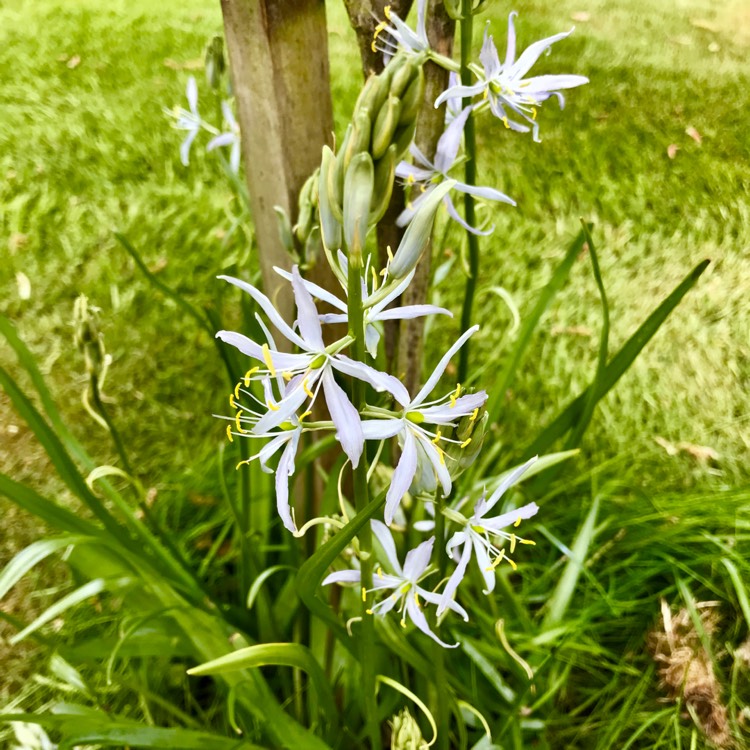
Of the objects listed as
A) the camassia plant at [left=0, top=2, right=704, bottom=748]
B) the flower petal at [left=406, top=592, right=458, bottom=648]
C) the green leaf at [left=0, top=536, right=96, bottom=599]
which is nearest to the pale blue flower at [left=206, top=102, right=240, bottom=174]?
the camassia plant at [left=0, top=2, right=704, bottom=748]

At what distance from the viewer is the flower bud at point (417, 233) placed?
399mm

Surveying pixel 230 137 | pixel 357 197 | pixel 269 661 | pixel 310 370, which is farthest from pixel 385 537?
pixel 230 137

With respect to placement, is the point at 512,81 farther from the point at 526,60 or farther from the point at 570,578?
the point at 570,578

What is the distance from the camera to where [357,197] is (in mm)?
398

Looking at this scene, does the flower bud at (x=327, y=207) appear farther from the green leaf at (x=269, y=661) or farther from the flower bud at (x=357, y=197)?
the green leaf at (x=269, y=661)

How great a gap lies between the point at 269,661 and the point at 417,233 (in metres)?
0.44

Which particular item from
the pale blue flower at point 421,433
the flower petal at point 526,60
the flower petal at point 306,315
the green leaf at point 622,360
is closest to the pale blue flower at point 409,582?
the pale blue flower at point 421,433

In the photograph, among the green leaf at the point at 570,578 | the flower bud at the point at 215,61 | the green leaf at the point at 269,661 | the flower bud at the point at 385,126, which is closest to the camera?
the flower bud at the point at 385,126

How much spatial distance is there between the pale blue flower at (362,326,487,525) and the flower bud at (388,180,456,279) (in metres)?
0.06

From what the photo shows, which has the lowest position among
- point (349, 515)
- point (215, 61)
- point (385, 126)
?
point (349, 515)

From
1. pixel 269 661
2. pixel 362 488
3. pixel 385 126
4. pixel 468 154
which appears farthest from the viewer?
pixel 468 154

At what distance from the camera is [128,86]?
6.45 ft

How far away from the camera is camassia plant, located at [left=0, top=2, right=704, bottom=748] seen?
17.0 inches

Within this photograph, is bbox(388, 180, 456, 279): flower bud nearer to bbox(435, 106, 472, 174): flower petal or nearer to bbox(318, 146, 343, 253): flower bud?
bbox(318, 146, 343, 253): flower bud
